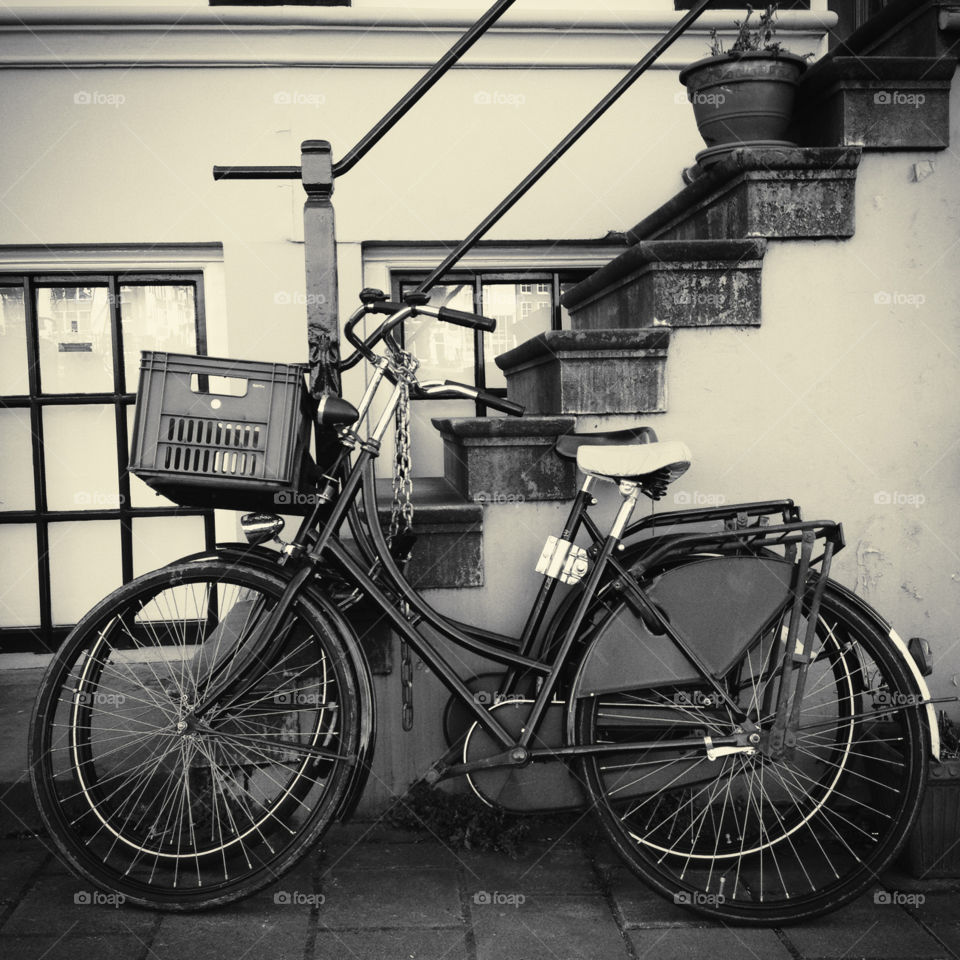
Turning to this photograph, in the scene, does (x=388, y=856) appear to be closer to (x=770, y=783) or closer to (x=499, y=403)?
(x=770, y=783)

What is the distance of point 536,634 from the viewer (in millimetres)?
2840

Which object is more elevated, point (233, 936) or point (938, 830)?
point (938, 830)

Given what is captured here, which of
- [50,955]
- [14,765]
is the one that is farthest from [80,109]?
[50,955]

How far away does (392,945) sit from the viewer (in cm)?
244

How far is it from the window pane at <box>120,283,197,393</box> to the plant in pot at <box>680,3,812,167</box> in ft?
8.02

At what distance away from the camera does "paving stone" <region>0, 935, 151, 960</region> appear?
238 cm

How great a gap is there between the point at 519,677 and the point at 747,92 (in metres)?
2.16

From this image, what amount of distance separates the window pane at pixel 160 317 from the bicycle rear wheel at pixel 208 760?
1941mm

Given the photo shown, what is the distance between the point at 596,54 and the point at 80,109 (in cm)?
232

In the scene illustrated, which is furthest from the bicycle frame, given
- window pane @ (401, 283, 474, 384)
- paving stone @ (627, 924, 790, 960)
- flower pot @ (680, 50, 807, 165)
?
window pane @ (401, 283, 474, 384)

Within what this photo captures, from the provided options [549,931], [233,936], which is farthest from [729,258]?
[233,936]

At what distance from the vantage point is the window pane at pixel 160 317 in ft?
14.7

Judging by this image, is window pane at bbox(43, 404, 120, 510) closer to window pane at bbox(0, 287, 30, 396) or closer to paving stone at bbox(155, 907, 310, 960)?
window pane at bbox(0, 287, 30, 396)

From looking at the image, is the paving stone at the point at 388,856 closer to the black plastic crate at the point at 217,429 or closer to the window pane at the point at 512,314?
the black plastic crate at the point at 217,429
